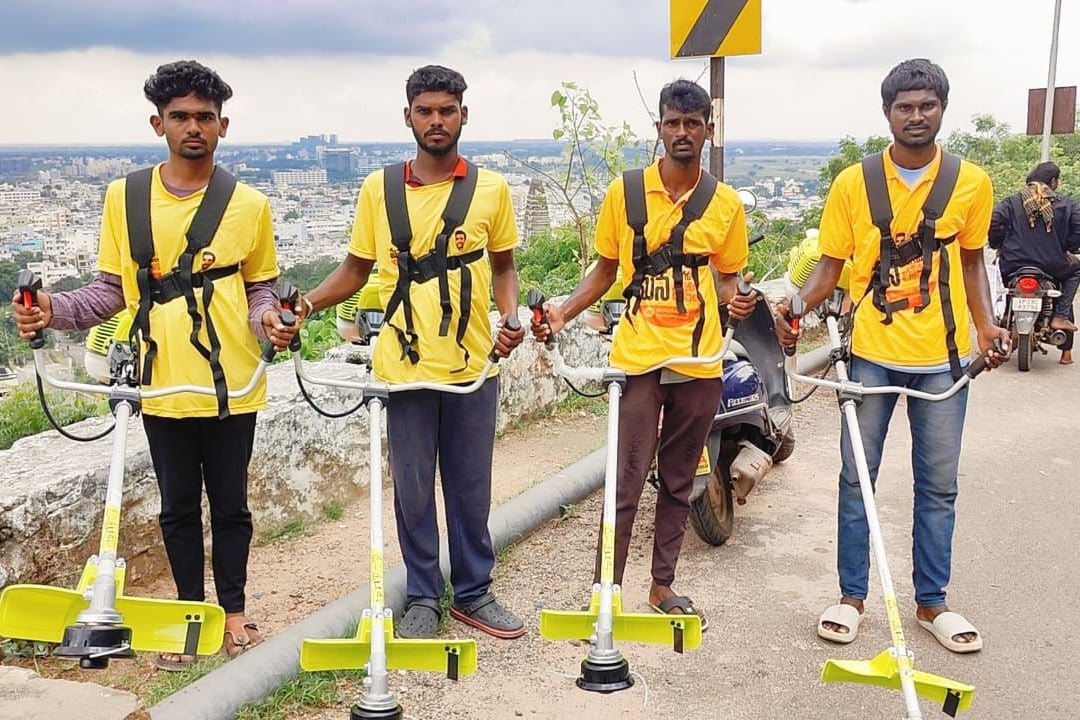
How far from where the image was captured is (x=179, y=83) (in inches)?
136

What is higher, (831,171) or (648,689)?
(831,171)

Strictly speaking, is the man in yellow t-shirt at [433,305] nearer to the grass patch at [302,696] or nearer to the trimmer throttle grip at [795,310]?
the grass patch at [302,696]

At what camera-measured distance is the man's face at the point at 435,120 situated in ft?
12.2

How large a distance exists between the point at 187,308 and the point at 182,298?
0.13ft

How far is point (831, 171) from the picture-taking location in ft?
55.6

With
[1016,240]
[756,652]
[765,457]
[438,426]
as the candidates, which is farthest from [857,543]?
[1016,240]

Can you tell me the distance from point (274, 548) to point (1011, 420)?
5619 millimetres

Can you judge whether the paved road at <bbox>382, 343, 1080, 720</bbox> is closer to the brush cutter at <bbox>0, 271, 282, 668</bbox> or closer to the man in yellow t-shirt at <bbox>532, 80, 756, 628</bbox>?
the man in yellow t-shirt at <bbox>532, 80, 756, 628</bbox>

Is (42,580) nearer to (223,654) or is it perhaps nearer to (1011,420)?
(223,654)

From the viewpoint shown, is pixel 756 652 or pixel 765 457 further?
pixel 765 457

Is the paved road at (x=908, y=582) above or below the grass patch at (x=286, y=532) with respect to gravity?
below

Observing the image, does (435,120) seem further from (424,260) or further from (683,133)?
(683,133)

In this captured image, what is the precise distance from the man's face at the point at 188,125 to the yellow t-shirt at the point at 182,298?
145 millimetres

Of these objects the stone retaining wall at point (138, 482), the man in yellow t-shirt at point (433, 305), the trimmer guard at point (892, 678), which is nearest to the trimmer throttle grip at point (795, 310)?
the man in yellow t-shirt at point (433, 305)
